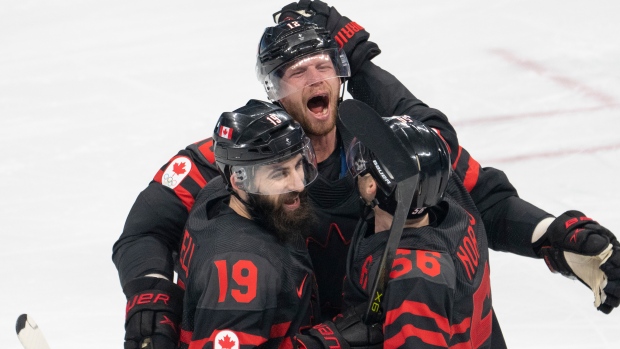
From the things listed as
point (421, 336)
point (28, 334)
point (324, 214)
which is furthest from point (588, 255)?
point (28, 334)

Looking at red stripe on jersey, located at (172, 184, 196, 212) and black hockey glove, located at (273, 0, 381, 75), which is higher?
black hockey glove, located at (273, 0, 381, 75)

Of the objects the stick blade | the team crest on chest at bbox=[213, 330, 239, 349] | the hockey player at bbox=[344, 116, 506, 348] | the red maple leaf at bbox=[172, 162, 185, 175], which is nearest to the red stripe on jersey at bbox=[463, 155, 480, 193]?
the hockey player at bbox=[344, 116, 506, 348]

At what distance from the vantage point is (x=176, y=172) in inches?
154

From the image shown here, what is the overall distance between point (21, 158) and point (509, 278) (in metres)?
2.69

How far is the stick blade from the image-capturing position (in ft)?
10.7

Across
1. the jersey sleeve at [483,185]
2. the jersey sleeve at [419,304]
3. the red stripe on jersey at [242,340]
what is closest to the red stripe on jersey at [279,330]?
the red stripe on jersey at [242,340]

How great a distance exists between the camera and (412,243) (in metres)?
3.09

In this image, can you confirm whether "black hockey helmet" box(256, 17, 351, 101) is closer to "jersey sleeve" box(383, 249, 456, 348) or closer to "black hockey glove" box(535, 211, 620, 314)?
"black hockey glove" box(535, 211, 620, 314)

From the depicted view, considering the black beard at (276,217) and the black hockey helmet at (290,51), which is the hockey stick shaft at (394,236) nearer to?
the black beard at (276,217)

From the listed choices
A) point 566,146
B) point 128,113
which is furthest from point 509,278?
point 128,113

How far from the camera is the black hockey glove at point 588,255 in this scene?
3.36 metres

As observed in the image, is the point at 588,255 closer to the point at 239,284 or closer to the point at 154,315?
the point at 239,284

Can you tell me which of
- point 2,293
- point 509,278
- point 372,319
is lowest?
point 509,278

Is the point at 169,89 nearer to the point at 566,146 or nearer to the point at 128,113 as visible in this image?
the point at 128,113
